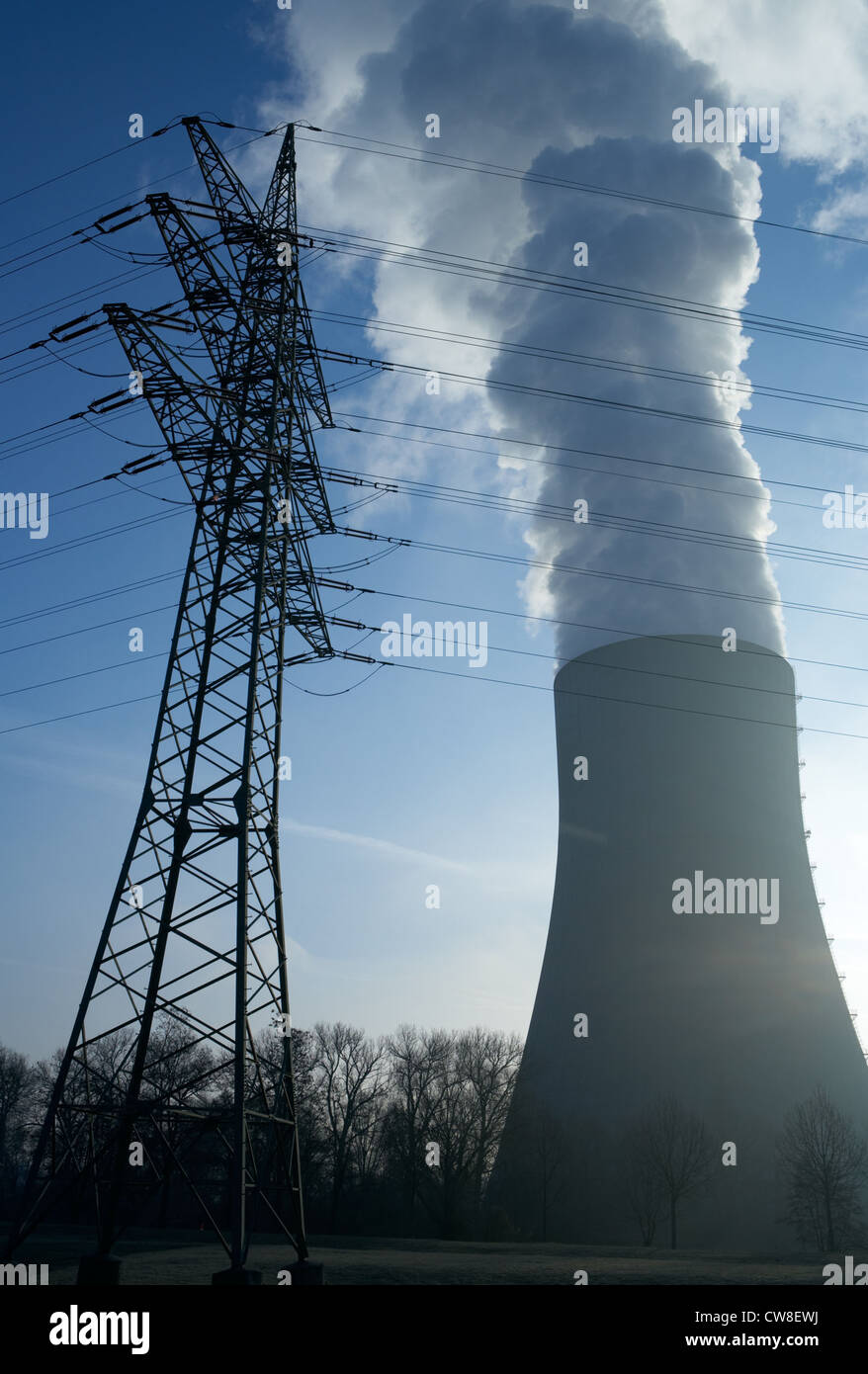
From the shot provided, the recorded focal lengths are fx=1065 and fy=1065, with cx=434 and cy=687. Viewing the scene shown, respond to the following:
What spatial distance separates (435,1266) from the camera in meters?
12.3

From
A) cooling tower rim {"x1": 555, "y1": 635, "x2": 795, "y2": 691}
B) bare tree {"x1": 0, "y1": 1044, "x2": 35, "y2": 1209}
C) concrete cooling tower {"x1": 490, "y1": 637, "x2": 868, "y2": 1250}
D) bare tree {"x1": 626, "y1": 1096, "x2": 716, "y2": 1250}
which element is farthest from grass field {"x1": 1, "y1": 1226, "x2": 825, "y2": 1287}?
bare tree {"x1": 0, "y1": 1044, "x2": 35, "y2": 1209}

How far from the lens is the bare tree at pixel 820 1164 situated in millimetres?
21469

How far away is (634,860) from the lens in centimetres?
2195

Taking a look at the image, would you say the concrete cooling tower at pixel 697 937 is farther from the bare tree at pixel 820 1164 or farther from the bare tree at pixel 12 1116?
the bare tree at pixel 12 1116

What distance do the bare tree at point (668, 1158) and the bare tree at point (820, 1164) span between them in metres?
1.66

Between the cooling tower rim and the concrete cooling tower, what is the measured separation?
0.06 m

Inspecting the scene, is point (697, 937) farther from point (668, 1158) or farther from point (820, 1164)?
point (820, 1164)

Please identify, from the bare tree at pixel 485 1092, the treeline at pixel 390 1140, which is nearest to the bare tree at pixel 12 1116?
the treeline at pixel 390 1140

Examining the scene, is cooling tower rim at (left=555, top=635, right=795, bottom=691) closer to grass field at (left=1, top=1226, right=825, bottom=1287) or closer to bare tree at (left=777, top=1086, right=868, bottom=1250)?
bare tree at (left=777, top=1086, right=868, bottom=1250)

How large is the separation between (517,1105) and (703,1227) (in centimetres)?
510

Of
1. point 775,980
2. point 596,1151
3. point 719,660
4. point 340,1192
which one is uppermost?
point 719,660

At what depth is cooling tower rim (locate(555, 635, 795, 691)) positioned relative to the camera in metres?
22.3
